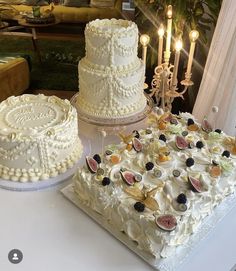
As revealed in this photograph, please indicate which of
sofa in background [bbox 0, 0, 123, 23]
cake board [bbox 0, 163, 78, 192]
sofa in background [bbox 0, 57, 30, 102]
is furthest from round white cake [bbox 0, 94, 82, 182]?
sofa in background [bbox 0, 0, 123, 23]

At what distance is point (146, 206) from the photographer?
1469 millimetres

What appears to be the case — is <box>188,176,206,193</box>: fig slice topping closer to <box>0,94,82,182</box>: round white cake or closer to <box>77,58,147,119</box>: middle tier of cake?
<box>0,94,82,182</box>: round white cake

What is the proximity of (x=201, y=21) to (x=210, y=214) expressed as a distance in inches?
63.7

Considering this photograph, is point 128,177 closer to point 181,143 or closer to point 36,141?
point 181,143

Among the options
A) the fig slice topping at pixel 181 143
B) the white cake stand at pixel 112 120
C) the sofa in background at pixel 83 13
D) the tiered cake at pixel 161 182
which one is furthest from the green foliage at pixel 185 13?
the sofa in background at pixel 83 13

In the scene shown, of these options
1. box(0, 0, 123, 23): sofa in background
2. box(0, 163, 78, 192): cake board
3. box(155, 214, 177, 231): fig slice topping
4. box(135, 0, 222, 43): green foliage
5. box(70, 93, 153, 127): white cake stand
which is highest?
box(135, 0, 222, 43): green foliage

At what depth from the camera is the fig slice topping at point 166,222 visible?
136 centimetres

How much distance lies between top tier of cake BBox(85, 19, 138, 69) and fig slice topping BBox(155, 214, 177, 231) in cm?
98

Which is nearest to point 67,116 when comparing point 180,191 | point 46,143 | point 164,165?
point 46,143

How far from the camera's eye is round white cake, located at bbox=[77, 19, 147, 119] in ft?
6.69

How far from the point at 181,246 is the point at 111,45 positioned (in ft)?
3.54

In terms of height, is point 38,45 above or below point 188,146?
below

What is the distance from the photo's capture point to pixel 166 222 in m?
1.37

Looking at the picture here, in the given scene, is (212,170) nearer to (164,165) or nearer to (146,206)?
(164,165)
